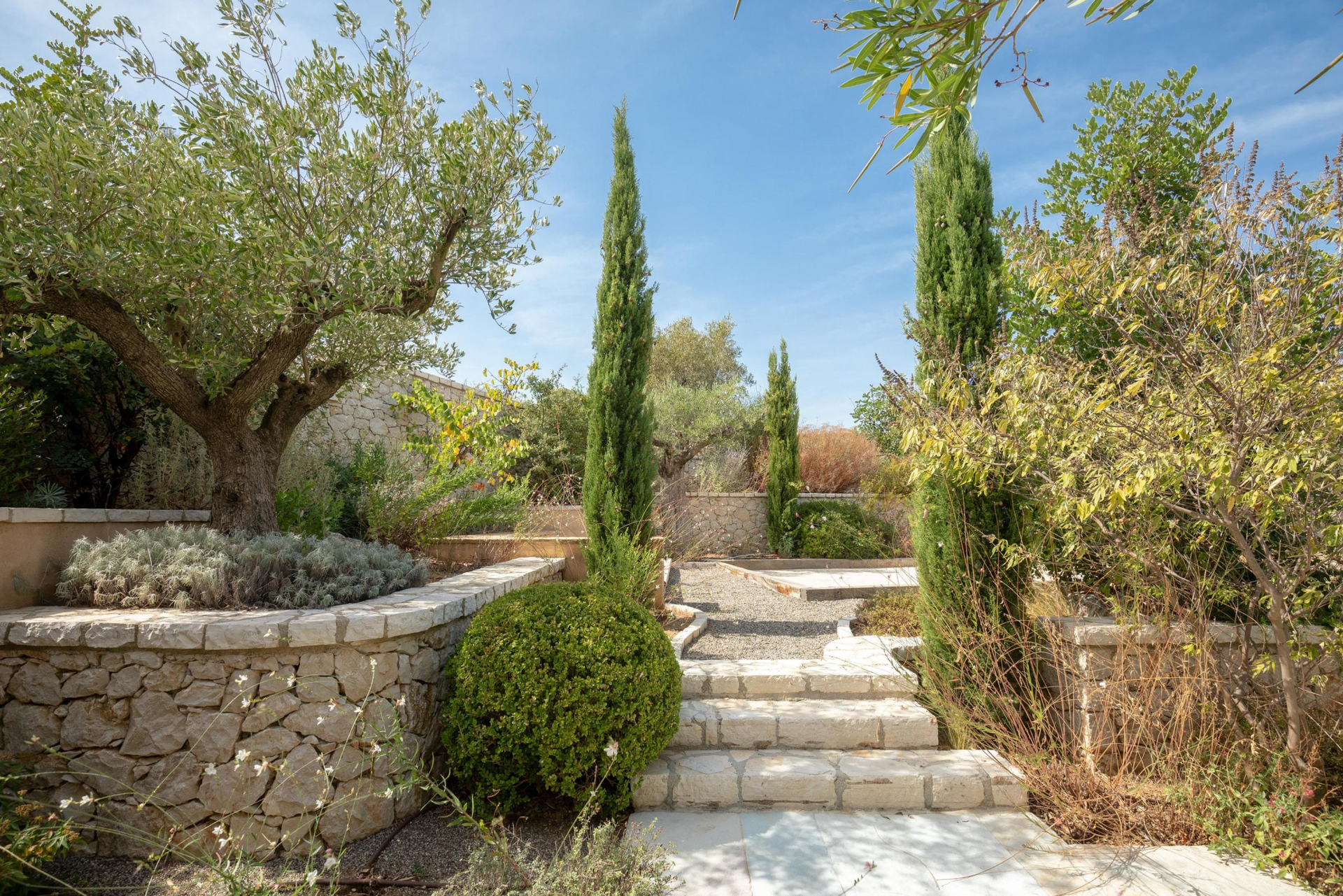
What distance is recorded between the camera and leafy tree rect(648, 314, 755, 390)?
21703 millimetres

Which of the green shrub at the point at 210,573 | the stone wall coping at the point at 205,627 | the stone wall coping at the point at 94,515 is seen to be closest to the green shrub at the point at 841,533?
the green shrub at the point at 210,573

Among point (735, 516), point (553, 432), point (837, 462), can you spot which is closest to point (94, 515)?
point (553, 432)

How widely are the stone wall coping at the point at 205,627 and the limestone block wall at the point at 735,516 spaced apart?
9286 mm

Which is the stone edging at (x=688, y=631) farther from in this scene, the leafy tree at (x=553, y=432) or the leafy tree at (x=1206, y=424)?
the leafy tree at (x=553, y=432)

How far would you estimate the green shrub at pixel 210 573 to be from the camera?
343 centimetres

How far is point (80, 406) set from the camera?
4.73 metres

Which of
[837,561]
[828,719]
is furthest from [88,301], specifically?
[837,561]

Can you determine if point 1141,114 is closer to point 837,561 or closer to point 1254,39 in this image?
point 1254,39

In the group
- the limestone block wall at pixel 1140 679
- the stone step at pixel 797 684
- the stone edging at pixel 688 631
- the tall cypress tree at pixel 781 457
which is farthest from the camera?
the tall cypress tree at pixel 781 457

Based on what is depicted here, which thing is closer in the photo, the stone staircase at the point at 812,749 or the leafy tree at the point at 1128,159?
the stone staircase at the point at 812,749

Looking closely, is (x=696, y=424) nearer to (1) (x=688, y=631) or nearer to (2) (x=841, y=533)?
(2) (x=841, y=533)

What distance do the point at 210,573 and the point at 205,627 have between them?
0.56m

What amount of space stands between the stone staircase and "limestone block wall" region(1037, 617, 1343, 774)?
0.53 m

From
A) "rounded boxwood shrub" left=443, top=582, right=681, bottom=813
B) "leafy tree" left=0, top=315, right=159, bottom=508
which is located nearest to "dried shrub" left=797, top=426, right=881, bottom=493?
"rounded boxwood shrub" left=443, top=582, right=681, bottom=813
